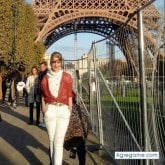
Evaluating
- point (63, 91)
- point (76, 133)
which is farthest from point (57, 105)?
point (76, 133)

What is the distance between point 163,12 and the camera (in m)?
5.66

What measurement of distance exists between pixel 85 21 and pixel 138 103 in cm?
5909

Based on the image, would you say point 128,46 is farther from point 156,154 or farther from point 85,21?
point 85,21

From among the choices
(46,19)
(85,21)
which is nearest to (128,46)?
(46,19)

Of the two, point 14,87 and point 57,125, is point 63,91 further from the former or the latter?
point 14,87

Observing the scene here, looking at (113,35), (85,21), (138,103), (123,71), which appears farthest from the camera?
(85,21)

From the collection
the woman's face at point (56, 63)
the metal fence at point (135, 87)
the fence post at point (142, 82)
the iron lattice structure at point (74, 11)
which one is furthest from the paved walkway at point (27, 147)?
the iron lattice structure at point (74, 11)

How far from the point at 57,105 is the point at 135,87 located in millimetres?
1597

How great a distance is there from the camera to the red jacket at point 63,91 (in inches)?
321

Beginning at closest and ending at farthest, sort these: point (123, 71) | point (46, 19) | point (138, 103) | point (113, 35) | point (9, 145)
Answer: point (138, 103) < point (123, 71) < point (113, 35) < point (9, 145) < point (46, 19)

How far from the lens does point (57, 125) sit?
8.13 meters

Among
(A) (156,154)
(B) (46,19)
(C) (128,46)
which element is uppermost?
(B) (46,19)

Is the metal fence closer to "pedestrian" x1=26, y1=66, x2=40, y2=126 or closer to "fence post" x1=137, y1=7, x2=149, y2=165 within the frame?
"fence post" x1=137, y1=7, x2=149, y2=165

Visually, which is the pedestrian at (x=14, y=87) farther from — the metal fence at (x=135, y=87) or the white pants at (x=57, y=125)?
the white pants at (x=57, y=125)
